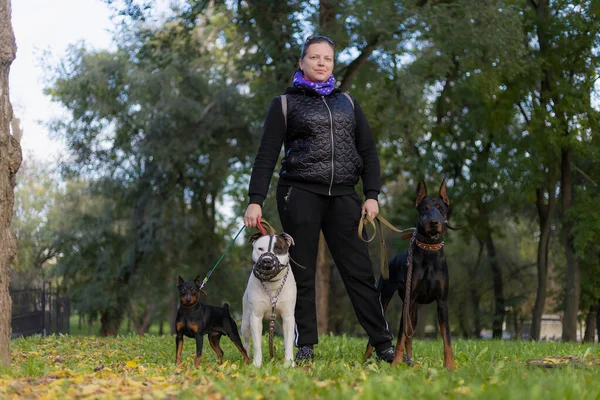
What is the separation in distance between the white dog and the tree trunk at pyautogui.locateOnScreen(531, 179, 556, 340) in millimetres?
17137

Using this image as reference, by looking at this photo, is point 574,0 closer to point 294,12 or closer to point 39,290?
point 294,12

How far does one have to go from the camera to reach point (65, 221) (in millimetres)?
25344

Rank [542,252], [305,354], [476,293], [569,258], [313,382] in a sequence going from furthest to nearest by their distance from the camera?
1. [476,293]
2. [542,252]
3. [569,258]
4. [305,354]
5. [313,382]

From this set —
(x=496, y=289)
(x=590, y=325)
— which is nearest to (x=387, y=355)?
(x=590, y=325)

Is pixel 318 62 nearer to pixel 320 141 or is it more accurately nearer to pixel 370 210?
pixel 320 141

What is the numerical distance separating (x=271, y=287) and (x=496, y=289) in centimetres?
2353

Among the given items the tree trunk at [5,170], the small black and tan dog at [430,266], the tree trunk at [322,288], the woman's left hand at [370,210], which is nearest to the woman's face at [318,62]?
the woman's left hand at [370,210]

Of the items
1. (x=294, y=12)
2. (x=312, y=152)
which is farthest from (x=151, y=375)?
(x=294, y=12)

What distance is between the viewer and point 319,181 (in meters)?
5.95

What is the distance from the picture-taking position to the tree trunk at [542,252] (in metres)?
21.6

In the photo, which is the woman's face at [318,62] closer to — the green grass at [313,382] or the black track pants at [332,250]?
the black track pants at [332,250]

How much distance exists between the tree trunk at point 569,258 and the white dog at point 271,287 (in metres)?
16.4

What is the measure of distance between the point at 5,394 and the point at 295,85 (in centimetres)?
329

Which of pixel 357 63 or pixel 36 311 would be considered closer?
pixel 357 63
